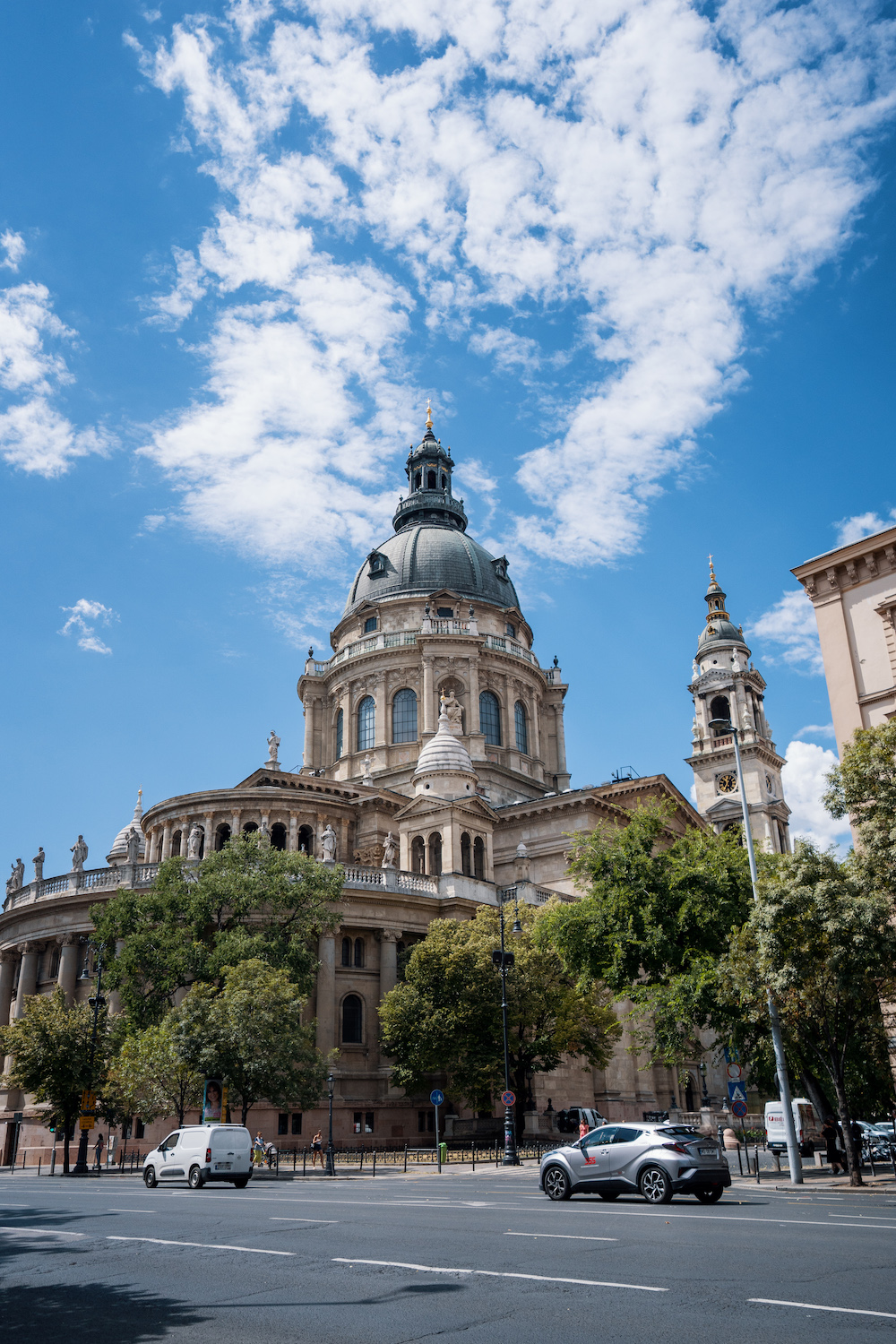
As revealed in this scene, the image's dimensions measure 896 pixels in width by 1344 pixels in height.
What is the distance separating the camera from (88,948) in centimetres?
4938

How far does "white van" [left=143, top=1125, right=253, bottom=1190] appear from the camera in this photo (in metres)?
26.2

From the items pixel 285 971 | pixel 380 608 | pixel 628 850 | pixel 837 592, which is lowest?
pixel 285 971

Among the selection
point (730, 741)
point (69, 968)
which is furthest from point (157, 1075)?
point (730, 741)

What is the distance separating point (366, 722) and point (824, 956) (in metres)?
51.7

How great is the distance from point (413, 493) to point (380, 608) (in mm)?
15902

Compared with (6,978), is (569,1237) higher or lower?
lower

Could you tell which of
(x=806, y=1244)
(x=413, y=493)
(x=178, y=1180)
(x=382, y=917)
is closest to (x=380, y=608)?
(x=413, y=493)

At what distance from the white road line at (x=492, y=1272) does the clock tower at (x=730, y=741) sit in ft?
228

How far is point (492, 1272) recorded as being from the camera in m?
11.2

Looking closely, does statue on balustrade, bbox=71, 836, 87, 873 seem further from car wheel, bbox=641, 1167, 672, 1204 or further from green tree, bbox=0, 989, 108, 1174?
car wheel, bbox=641, 1167, 672, 1204

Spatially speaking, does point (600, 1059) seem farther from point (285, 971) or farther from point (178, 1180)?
point (178, 1180)

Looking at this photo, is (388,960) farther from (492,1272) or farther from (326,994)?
(492,1272)

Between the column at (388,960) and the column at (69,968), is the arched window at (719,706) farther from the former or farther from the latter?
the column at (69,968)

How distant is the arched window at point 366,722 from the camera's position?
7344 centimetres
